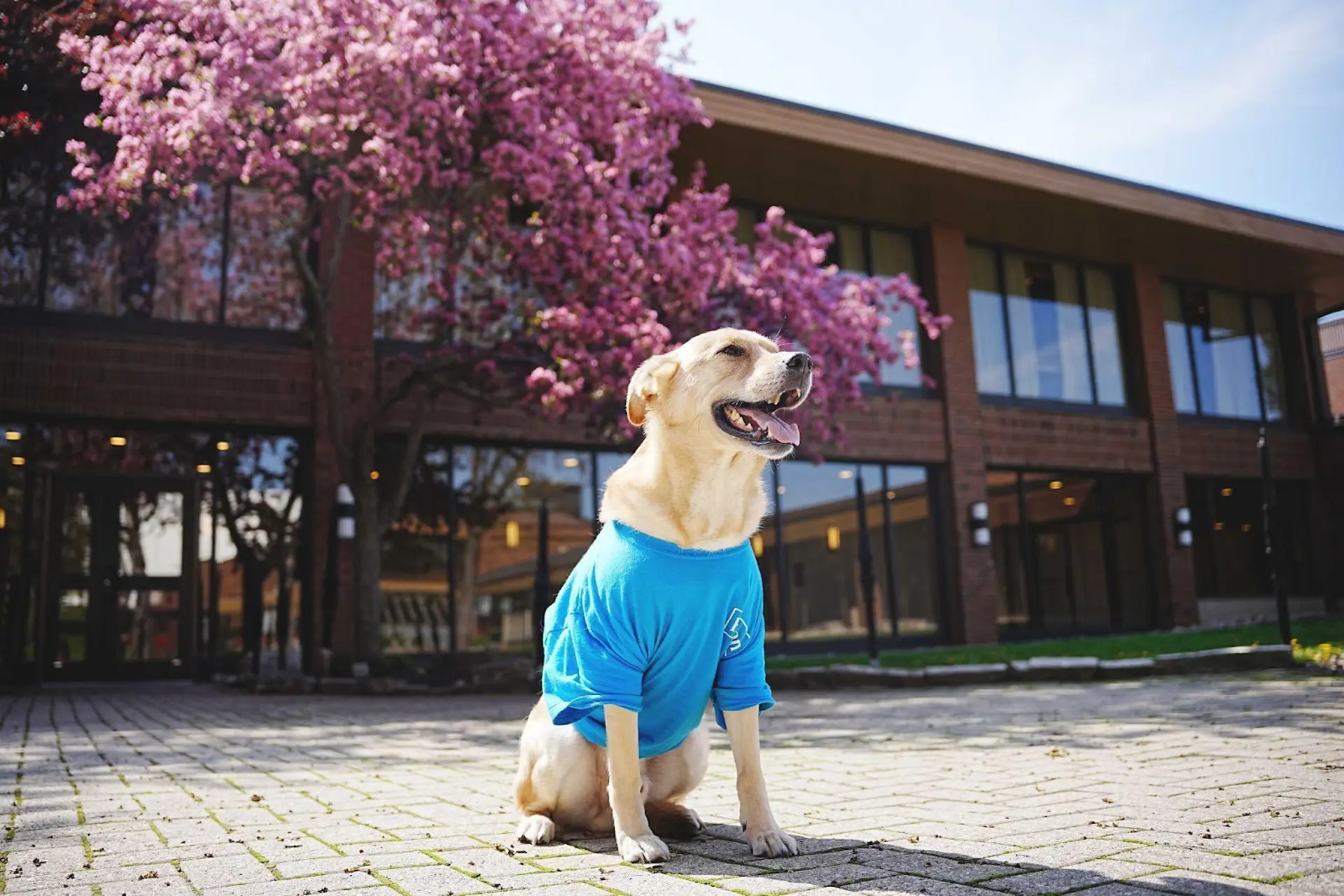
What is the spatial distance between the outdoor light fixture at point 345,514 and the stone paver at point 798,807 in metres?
4.86

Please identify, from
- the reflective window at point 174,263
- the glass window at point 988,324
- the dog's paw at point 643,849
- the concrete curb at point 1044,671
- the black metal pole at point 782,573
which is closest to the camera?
the dog's paw at point 643,849

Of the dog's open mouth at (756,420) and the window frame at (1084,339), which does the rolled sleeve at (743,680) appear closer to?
the dog's open mouth at (756,420)

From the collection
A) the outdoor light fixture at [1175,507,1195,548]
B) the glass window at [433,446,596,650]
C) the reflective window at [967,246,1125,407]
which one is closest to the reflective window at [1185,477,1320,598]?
the outdoor light fixture at [1175,507,1195,548]

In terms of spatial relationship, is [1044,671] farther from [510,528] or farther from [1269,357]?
[1269,357]

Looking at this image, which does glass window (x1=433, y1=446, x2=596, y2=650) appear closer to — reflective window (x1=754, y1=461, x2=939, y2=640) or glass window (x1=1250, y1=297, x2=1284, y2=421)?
reflective window (x1=754, y1=461, x2=939, y2=640)

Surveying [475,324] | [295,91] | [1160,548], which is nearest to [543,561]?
[475,324]

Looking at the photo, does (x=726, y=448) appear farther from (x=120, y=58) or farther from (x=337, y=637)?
(x=337, y=637)

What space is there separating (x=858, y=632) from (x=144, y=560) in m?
10.7

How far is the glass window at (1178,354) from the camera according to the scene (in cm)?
2055

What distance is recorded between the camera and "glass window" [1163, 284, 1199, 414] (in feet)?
67.4

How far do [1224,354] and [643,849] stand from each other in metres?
22.6

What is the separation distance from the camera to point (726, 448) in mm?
3041

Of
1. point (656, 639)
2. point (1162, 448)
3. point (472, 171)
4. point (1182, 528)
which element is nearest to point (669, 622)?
point (656, 639)

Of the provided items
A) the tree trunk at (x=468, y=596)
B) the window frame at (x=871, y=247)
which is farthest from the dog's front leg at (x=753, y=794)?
the window frame at (x=871, y=247)
